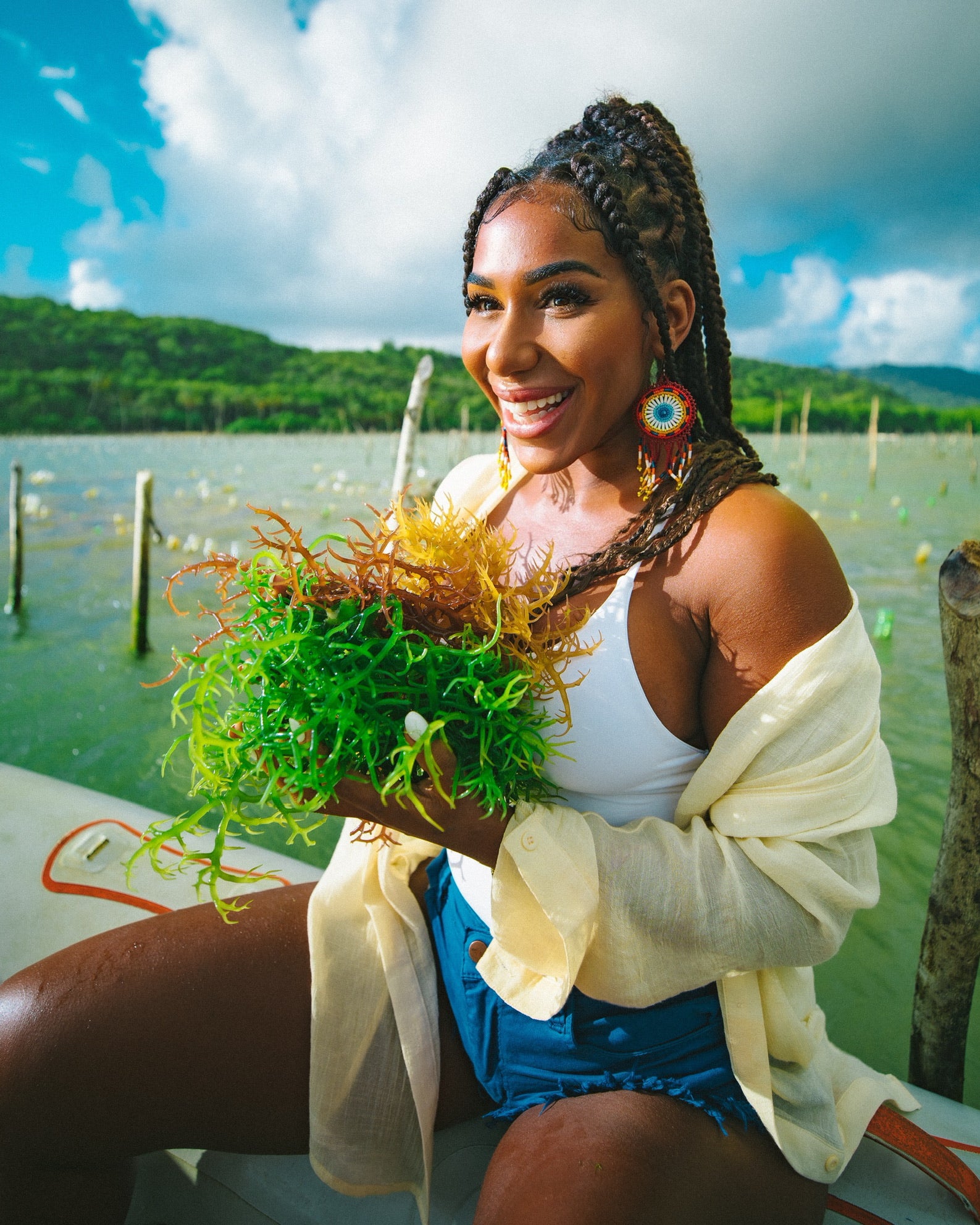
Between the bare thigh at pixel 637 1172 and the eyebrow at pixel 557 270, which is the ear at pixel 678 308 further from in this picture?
the bare thigh at pixel 637 1172

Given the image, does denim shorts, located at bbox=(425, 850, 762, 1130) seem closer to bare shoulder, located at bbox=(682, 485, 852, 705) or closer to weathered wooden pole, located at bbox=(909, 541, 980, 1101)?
bare shoulder, located at bbox=(682, 485, 852, 705)

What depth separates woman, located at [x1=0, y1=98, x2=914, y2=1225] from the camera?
1.28 m

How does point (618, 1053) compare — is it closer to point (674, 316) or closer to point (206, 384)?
point (674, 316)

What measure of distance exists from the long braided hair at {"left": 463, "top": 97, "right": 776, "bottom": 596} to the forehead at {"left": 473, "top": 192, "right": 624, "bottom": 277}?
0.08 feet

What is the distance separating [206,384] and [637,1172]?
2911 inches

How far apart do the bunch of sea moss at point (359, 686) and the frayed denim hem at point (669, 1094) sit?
0.56 metres

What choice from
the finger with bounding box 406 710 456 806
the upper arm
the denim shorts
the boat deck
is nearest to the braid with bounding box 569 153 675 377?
the upper arm

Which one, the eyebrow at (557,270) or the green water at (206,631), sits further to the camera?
the green water at (206,631)

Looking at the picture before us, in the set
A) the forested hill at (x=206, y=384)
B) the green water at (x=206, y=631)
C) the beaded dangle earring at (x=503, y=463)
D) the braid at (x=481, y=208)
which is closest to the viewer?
the braid at (x=481, y=208)

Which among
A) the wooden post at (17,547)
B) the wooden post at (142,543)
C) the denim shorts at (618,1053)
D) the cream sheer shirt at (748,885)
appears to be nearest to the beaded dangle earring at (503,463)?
the cream sheer shirt at (748,885)

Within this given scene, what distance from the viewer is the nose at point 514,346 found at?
4.94 ft

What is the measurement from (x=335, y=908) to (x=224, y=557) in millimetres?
806

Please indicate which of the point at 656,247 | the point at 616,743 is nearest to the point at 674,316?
the point at 656,247

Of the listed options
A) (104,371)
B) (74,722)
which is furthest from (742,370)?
(74,722)
